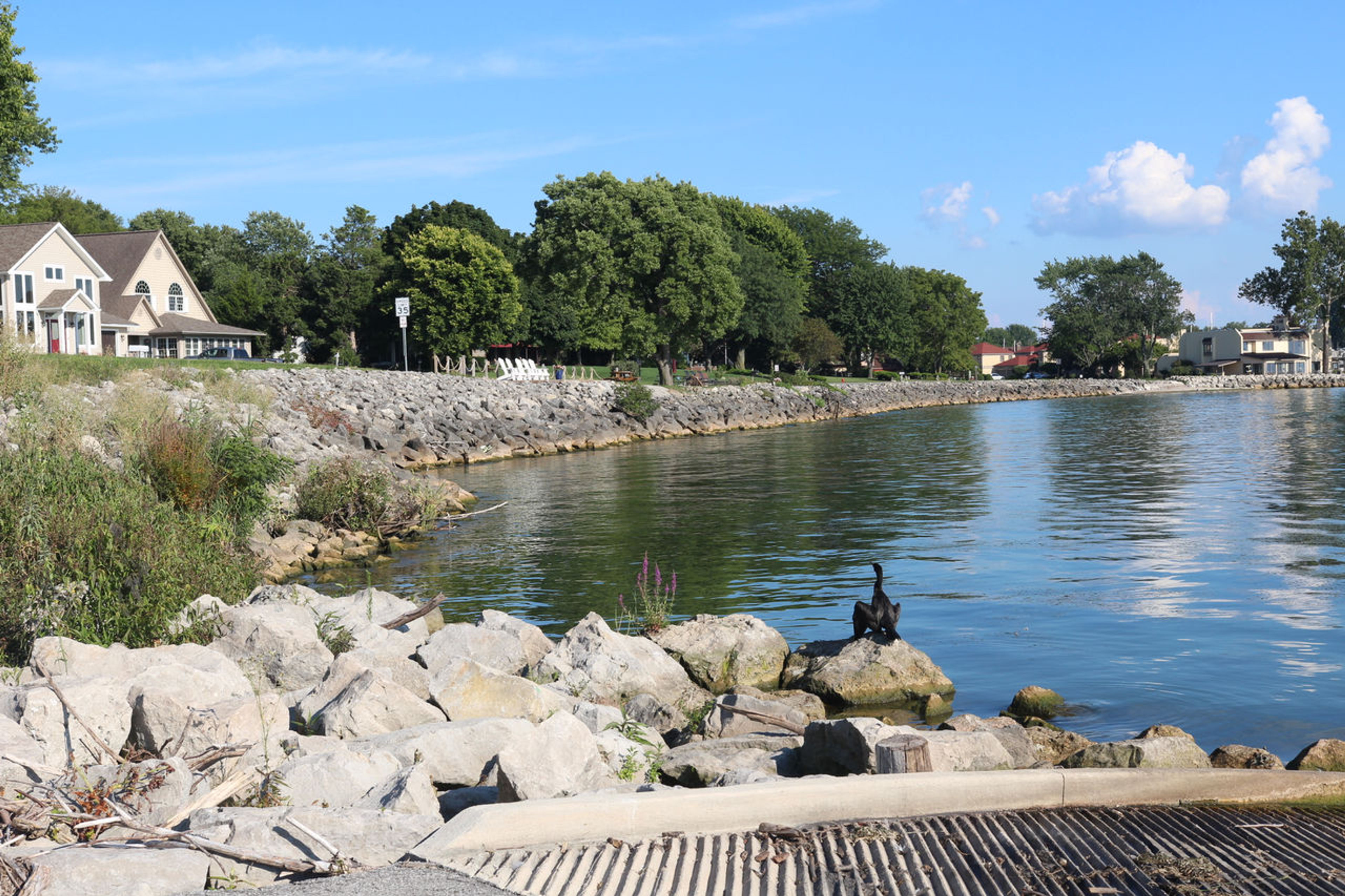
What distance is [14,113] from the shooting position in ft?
141

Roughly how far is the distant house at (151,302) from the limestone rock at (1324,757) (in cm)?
6983

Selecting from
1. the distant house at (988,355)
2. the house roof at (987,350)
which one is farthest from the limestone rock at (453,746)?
the house roof at (987,350)

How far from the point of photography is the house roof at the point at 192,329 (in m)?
72.3

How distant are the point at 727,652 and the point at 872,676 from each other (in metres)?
1.53

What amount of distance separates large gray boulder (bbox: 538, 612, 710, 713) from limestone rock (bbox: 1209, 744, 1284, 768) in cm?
432

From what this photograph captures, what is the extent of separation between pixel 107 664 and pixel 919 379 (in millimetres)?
112673

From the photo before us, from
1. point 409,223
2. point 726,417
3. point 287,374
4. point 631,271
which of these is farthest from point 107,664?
point 409,223

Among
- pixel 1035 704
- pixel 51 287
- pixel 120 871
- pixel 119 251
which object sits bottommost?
pixel 1035 704

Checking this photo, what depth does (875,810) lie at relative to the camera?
6332mm

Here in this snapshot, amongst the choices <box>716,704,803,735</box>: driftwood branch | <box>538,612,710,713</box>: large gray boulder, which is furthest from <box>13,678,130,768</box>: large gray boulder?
<box>716,704,803,735</box>: driftwood branch

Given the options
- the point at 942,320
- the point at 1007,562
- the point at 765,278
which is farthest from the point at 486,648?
the point at 942,320

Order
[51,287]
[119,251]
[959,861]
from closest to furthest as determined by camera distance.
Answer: [959,861] → [51,287] → [119,251]

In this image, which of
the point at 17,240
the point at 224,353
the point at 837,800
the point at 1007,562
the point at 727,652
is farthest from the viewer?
the point at 224,353

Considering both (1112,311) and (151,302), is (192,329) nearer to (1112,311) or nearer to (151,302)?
(151,302)
